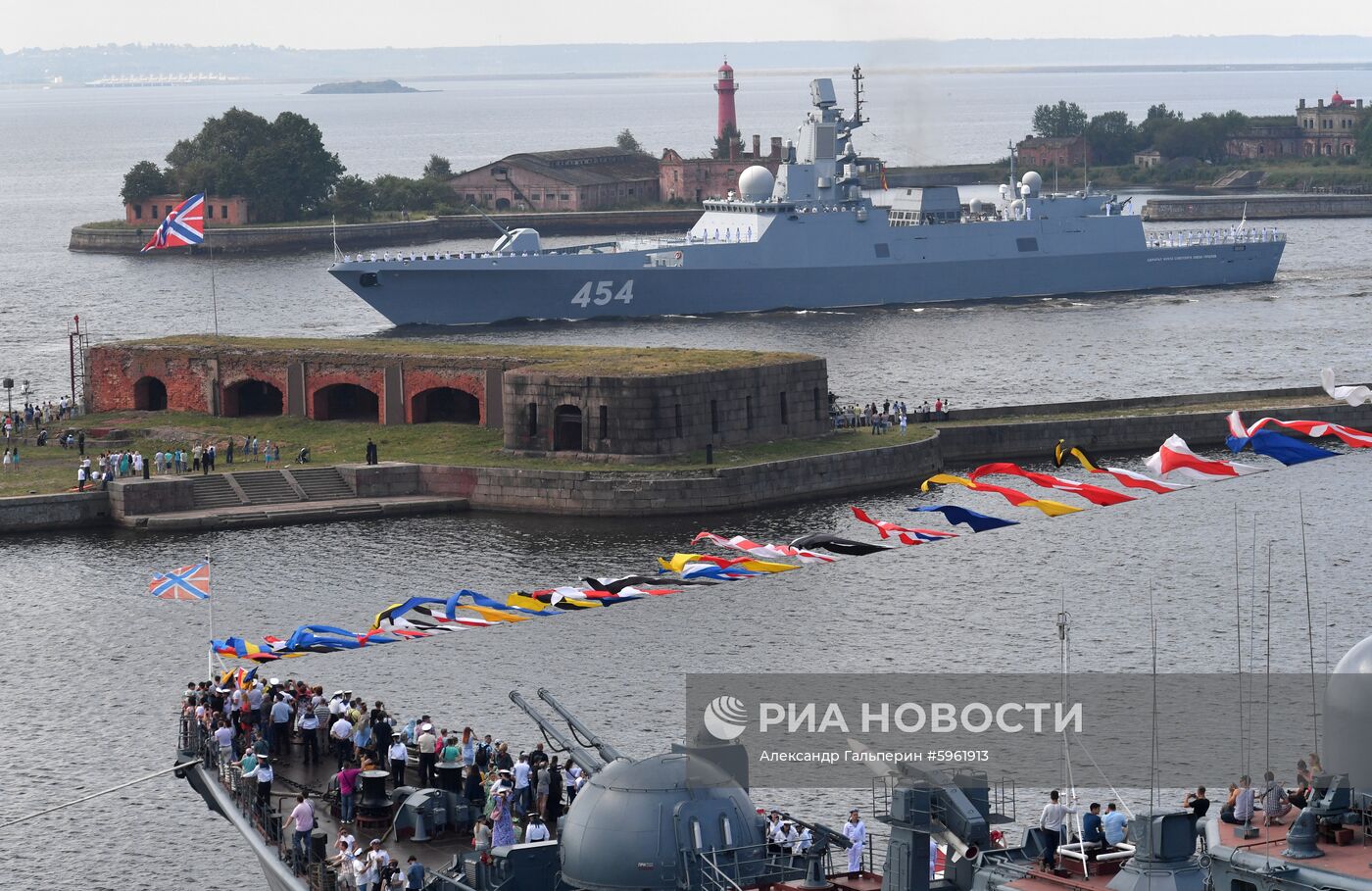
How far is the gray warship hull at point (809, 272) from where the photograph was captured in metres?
91.1

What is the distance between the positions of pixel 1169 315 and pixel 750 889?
260 ft

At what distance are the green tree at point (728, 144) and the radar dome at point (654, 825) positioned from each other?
133619 mm

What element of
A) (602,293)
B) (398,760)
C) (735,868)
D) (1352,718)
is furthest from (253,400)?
(1352,718)

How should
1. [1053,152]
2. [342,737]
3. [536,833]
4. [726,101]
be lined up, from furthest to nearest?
[1053,152] < [726,101] < [342,737] < [536,833]

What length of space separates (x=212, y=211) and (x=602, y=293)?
5201 cm

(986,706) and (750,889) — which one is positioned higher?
(750,889)

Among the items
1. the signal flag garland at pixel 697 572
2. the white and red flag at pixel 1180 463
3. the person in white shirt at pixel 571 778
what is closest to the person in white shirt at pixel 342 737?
the signal flag garland at pixel 697 572

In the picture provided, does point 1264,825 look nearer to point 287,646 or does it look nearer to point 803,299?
point 287,646

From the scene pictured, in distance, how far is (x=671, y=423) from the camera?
172 ft

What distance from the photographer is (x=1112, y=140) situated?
177500mm

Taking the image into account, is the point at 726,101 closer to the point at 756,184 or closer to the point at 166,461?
the point at 756,184

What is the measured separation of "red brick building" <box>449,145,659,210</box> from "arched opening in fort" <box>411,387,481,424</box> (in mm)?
86982

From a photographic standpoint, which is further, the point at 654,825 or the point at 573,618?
the point at 573,618

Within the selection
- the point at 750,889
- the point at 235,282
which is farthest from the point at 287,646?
the point at 235,282
